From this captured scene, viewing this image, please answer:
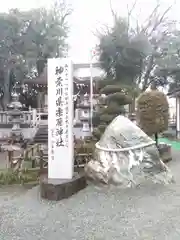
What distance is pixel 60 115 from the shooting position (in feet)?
20.3

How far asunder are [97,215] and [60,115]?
215 centimetres

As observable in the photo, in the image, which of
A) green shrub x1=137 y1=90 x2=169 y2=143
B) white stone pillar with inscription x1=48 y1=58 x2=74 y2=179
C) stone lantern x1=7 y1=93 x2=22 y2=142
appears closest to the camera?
white stone pillar with inscription x1=48 y1=58 x2=74 y2=179

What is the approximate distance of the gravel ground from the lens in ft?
13.2

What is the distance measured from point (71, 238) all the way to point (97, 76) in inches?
637

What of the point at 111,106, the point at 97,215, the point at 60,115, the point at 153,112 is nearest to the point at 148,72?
the point at 111,106

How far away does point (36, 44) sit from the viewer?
704 inches

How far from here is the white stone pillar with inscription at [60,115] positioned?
6121mm

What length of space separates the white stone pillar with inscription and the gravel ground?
0.77 m

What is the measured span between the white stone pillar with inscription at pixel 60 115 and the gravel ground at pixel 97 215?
769 mm

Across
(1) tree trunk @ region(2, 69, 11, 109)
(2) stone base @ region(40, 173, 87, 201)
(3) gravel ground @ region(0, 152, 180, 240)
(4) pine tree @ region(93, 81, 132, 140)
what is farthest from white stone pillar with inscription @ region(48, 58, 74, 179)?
(1) tree trunk @ region(2, 69, 11, 109)

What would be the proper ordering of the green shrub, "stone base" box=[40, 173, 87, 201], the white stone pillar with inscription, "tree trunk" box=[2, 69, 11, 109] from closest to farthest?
"stone base" box=[40, 173, 87, 201]
the white stone pillar with inscription
the green shrub
"tree trunk" box=[2, 69, 11, 109]

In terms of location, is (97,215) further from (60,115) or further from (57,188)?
(60,115)

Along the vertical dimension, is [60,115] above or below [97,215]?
above

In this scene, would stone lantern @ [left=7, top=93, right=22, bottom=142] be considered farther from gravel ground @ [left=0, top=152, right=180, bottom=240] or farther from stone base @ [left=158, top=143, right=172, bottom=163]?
gravel ground @ [left=0, top=152, right=180, bottom=240]
